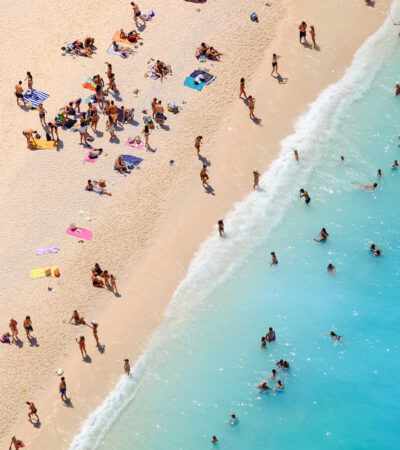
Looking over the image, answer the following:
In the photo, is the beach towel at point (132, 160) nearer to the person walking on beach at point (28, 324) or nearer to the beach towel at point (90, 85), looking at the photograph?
the beach towel at point (90, 85)

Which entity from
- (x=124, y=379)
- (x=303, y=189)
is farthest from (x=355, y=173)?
(x=124, y=379)

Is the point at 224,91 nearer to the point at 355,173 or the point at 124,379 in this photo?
the point at 355,173

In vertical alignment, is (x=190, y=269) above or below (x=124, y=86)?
below

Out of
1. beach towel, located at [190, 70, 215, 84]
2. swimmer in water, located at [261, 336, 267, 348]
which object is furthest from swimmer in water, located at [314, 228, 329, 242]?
beach towel, located at [190, 70, 215, 84]

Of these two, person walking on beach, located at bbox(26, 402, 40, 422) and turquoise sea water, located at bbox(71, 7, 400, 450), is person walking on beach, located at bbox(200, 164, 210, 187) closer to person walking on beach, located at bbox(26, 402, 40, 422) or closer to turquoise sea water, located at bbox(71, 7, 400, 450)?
turquoise sea water, located at bbox(71, 7, 400, 450)

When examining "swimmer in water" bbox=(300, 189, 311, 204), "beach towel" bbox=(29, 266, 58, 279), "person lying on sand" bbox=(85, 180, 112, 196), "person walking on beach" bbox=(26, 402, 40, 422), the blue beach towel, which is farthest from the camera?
the blue beach towel

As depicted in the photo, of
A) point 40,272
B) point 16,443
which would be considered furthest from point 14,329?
point 16,443

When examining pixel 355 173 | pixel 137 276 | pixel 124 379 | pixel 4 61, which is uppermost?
pixel 4 61

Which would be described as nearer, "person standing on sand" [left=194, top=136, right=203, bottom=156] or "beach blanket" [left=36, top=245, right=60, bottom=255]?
"beach blanket" [left=36, top=245, right=60, bottom=255]

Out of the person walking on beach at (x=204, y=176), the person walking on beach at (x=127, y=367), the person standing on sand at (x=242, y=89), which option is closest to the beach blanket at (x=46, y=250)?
the person walking on beach at (x=127, y=367)
